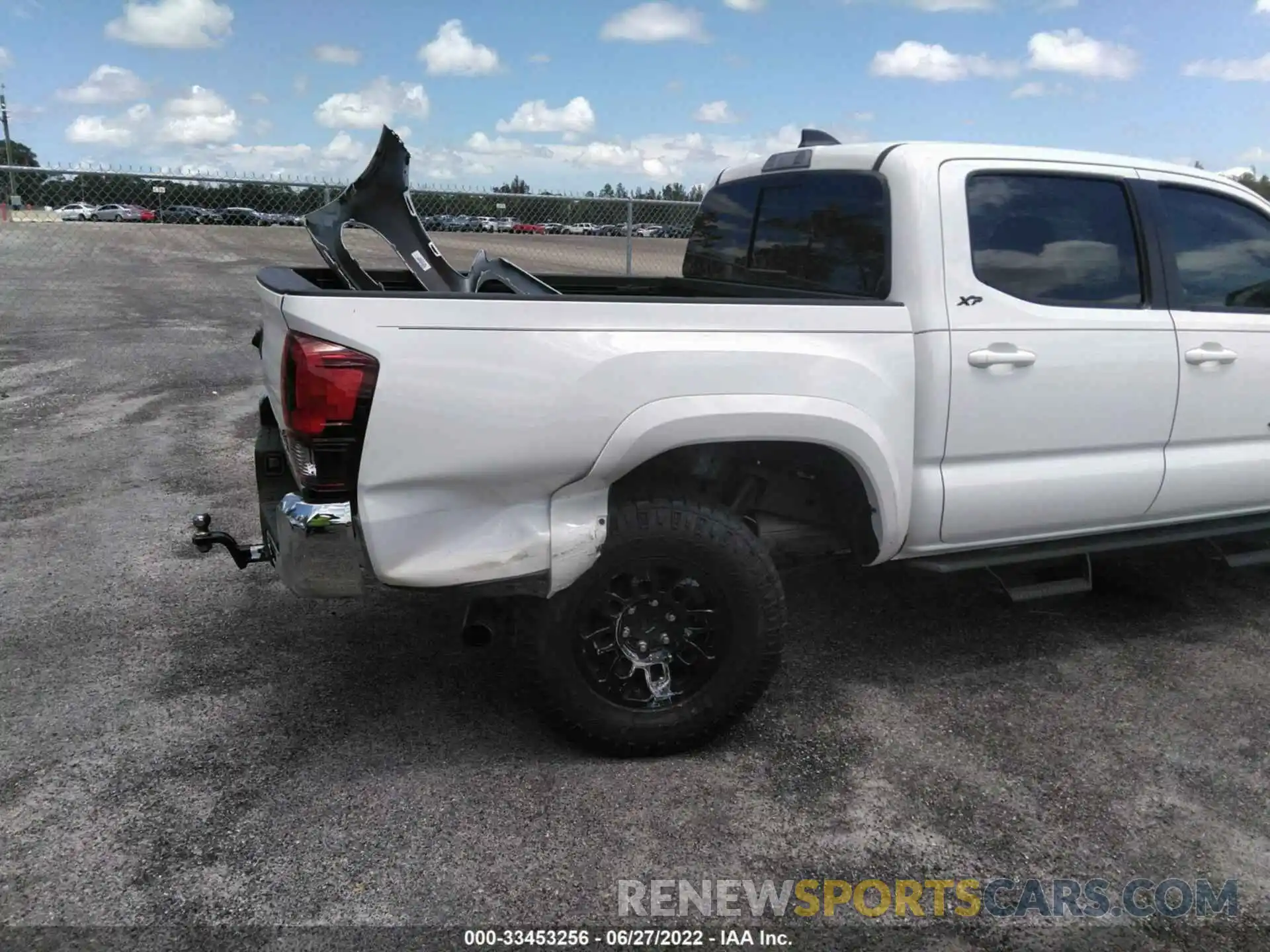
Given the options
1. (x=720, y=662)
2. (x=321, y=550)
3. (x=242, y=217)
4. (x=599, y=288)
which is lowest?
(x=720, y=662)

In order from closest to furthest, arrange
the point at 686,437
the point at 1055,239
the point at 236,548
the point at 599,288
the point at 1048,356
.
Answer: the point at 686,437 → the point at 236,548 → the point at 1048,356 → the point at 1055,239 → the point at 599,288

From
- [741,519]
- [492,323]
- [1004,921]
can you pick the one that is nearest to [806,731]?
[741,519]

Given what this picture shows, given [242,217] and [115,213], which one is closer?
[115,213]

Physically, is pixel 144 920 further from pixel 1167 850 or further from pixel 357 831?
pixel 1167 850

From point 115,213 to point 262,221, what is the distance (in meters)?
1.49

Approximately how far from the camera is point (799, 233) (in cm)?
377

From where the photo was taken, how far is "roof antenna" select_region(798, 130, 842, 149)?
12.9 ft

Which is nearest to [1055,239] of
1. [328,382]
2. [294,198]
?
[328,382]

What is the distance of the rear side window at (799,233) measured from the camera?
336 centimetres

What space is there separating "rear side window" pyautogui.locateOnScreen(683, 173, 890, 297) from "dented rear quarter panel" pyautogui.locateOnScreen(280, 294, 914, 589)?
46cm

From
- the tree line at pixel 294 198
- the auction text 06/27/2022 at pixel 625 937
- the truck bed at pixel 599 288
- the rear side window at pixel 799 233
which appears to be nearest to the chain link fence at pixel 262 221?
the tree line at pixel 294 198

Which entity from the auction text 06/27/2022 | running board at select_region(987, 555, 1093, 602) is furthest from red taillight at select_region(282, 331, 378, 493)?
running board at select_region(987, 555, 1093, 602)

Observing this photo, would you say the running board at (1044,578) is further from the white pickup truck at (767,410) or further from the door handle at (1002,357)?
the door handle at (1002,357)

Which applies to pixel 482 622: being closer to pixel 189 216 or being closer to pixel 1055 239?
pixel 1055 239
